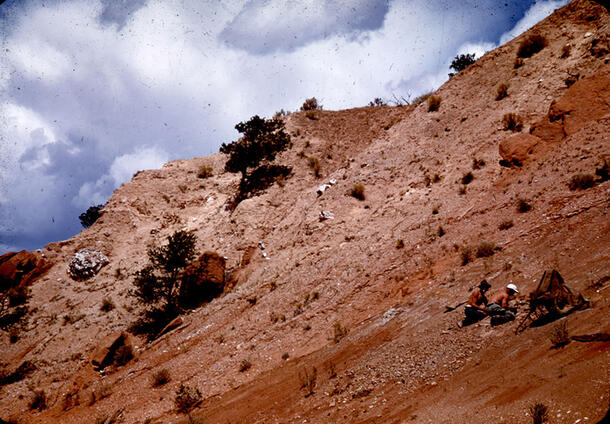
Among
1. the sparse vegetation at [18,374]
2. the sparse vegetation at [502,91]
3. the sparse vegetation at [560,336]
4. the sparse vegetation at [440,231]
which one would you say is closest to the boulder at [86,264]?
the sparse vegetation at [18,374]

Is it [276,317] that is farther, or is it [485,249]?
[276,317]

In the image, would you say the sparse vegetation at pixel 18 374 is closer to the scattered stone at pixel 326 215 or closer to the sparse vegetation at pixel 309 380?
the sparse vegetation at pixel 309 380

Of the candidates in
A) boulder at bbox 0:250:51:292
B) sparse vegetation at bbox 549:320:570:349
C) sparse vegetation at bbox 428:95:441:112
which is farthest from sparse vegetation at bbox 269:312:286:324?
boulder at bbox 0:250:51:292

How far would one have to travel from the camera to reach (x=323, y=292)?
40.1 ft

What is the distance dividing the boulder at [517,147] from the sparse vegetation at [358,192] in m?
6.49

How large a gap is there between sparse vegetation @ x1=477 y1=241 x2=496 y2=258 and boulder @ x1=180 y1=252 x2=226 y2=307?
41.3 ft

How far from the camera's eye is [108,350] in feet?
44.8

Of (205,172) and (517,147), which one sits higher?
(205,172)

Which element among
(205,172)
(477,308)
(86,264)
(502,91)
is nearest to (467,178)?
(502,91)

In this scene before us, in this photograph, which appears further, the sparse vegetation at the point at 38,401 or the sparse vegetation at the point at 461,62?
the sparse vegetation at the point at 461,62

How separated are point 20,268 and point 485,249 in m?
27.9

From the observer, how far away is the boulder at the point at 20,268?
2183 centimetres

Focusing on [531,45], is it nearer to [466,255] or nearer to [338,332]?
[466,255]

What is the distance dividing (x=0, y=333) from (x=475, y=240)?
24859mm
